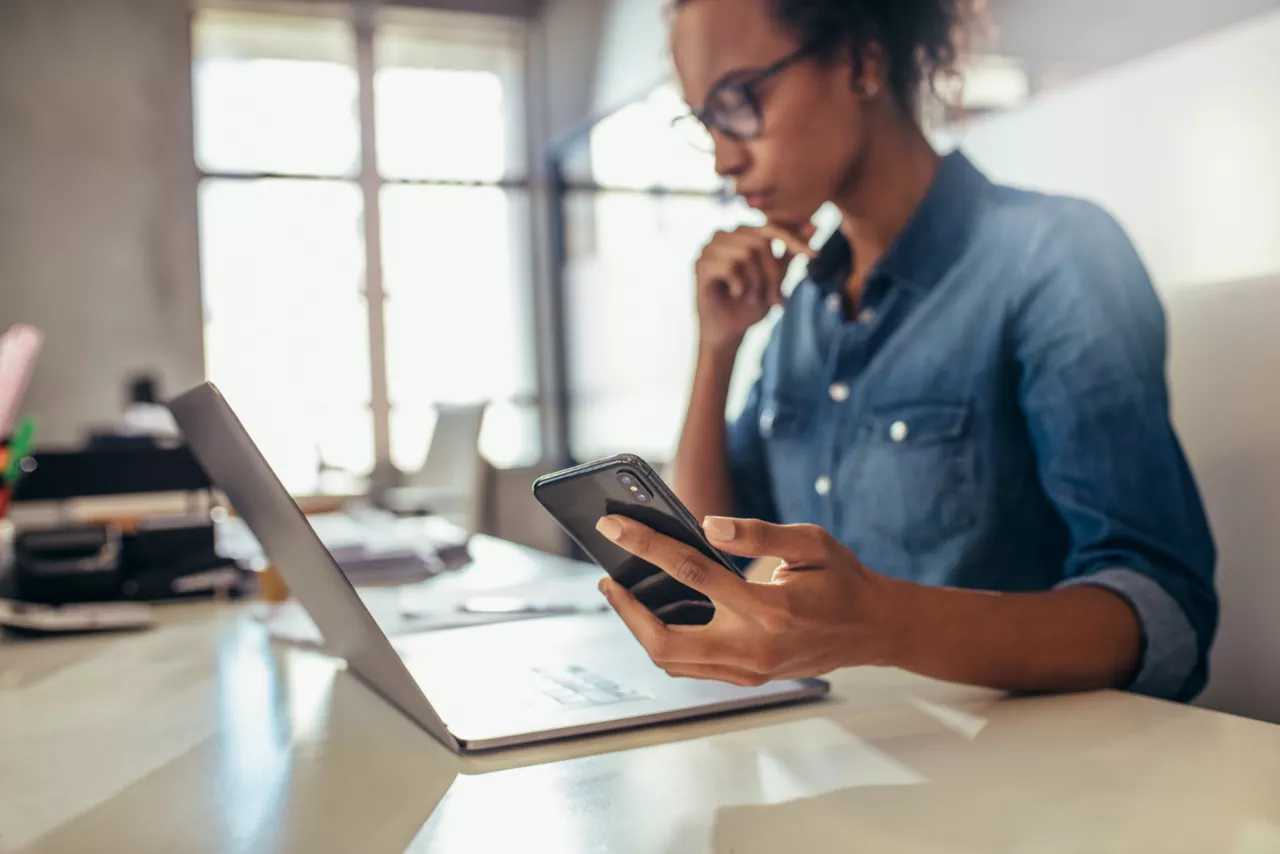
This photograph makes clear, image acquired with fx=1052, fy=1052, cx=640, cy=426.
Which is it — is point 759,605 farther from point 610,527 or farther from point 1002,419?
point 1002,419

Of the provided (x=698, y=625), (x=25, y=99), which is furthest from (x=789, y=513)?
(x=25, y=99)

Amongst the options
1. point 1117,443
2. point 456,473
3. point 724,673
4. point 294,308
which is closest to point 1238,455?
point 1117,443

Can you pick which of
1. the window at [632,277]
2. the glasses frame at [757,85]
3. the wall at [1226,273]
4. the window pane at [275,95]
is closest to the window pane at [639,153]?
the window at [632,277]

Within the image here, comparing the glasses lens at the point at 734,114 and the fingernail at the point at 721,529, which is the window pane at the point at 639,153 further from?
the fingernail at the point at 721,529

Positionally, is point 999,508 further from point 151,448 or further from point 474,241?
point 474,241

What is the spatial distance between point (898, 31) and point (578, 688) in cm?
84

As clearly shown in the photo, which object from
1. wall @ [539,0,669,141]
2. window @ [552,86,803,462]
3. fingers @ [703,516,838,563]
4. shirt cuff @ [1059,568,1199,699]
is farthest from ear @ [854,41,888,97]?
wall @ [539,0,669,141]

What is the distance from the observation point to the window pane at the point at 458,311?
555 cm

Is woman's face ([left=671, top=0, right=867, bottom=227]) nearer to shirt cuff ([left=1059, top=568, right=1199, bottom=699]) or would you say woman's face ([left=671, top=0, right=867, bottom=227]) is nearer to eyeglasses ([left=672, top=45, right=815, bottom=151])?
eyeglasses ([left=672, top=45, right=815, bottom=151])

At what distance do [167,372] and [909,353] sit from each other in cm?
473

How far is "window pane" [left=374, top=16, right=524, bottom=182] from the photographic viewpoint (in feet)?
18.1

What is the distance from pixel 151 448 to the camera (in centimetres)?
153

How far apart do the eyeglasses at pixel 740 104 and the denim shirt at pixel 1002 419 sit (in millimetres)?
197

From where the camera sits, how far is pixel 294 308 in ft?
17.6
